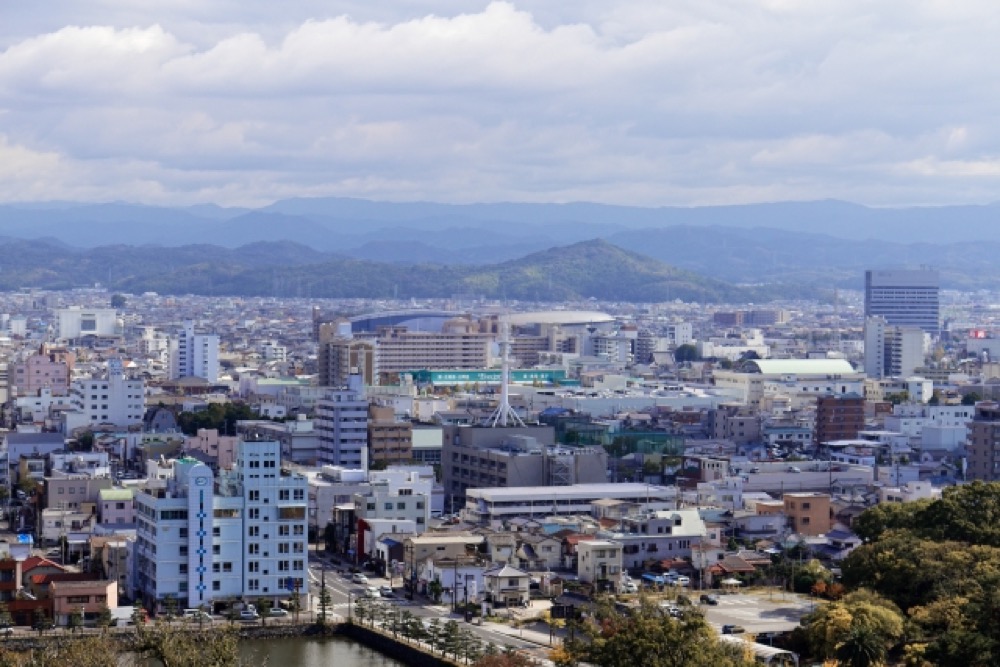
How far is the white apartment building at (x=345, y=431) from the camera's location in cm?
2394

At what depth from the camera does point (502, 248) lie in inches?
5989

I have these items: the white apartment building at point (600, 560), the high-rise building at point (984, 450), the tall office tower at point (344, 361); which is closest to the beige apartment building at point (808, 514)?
the white apartment building at point (600, 560)

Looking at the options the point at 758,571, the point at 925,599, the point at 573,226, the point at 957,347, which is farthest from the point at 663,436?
the point at 573,226

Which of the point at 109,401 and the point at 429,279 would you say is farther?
the point at 429,279

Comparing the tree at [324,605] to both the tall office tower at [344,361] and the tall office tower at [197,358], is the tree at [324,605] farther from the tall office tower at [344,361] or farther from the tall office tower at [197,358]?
the tall office tower at [197,358]

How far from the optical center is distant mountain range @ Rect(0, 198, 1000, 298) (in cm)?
9788

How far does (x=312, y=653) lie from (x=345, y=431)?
32.5 feet

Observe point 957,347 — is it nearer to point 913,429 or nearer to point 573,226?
point 913,429

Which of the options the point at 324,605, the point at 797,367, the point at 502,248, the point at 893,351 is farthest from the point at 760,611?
the point at 502,248

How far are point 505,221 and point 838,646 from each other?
186079mm

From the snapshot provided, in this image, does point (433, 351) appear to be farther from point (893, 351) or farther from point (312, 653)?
point (312, 653)

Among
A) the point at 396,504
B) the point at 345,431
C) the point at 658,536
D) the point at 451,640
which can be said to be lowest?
the point at 451,640

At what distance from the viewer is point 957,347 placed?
192ft

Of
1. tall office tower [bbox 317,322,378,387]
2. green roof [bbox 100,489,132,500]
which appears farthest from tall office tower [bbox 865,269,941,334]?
green roof [bbox 100,489,132,500]
